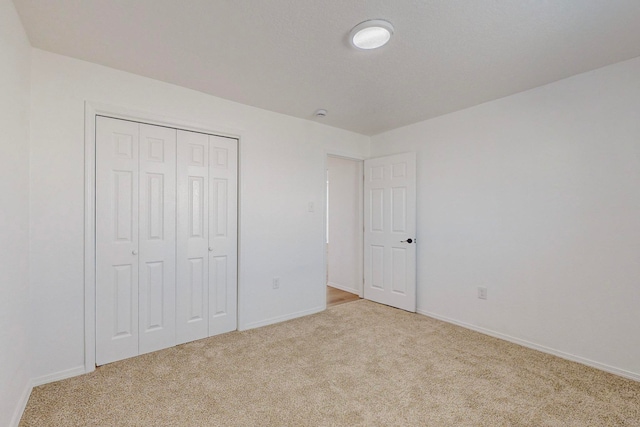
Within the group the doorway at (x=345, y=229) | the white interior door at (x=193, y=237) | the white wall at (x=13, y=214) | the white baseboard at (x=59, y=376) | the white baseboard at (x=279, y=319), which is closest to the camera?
the white wall at (x=13, y=214)

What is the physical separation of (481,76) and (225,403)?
10.1 ft

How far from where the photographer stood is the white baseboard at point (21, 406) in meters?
1.67

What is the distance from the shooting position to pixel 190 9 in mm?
1703

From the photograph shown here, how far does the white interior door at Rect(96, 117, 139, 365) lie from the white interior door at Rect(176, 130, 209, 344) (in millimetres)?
359

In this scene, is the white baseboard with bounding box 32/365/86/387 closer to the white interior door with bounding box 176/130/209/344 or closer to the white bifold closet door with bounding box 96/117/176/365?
the white bifold closet door with bounding box 96/117/176/365

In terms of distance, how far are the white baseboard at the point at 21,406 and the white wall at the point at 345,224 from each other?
11.4ft

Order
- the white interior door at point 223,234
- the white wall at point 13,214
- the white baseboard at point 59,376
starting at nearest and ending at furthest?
the white wall at point 13,214, the white baseboard at point 59,376, the white interior door at point 223,234

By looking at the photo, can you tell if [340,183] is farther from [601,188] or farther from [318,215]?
[601,188]

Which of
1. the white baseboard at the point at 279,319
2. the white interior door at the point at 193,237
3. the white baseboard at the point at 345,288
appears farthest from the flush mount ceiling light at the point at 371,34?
the white baseboard at the point at 345,288

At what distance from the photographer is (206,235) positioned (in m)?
2.91

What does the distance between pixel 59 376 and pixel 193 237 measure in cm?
134

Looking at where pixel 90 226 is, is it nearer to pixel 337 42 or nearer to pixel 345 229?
pixel 337 42

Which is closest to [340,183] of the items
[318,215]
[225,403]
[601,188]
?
[318,215]

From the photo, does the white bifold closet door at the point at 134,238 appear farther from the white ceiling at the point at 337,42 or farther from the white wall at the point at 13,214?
the white ceiling at the point at 337,42
